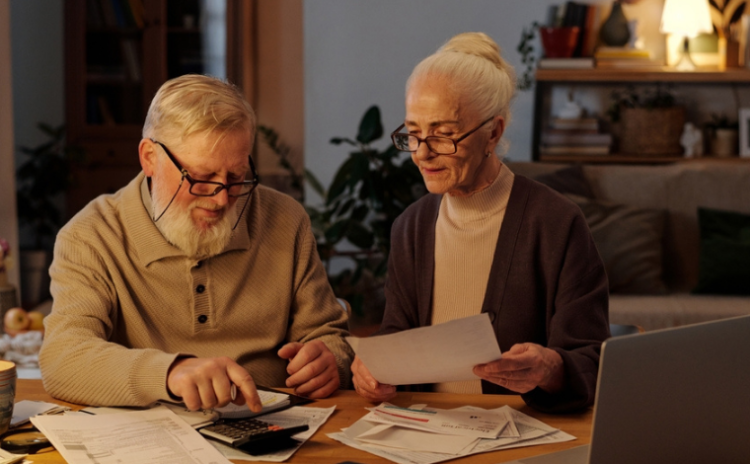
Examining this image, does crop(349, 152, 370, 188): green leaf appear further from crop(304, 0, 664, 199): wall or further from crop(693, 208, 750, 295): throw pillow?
crop(693, 208, 750, 295): throw pillow

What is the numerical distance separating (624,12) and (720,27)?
0.46 m

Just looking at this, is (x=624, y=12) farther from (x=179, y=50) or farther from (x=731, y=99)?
(x=179, y=50)

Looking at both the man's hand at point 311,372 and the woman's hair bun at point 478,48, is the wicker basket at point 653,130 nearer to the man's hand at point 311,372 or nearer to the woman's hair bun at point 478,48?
the woman's hair bun at point 478,48

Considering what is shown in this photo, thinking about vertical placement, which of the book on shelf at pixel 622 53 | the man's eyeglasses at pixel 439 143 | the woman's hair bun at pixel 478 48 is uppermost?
the book on shelf at pixel 622 53

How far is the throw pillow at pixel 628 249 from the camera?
11.7ft

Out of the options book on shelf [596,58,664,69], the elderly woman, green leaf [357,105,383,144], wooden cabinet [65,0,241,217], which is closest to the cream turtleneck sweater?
the elderly woman

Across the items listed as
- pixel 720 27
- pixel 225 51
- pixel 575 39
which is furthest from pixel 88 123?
pixel 720 27

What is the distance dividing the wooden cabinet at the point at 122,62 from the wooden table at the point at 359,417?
414 centimetres

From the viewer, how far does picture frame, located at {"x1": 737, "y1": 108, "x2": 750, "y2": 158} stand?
13.4ft

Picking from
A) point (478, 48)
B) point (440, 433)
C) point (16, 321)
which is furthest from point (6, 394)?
point (16, 321)

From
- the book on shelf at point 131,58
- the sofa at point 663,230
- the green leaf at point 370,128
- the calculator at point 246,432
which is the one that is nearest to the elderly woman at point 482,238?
the calculator at point 246,432

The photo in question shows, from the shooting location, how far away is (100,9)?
219 inches

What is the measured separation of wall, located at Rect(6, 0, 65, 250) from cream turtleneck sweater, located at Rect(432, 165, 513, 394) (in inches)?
174

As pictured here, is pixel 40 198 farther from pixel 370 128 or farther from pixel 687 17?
pixel 687 17
